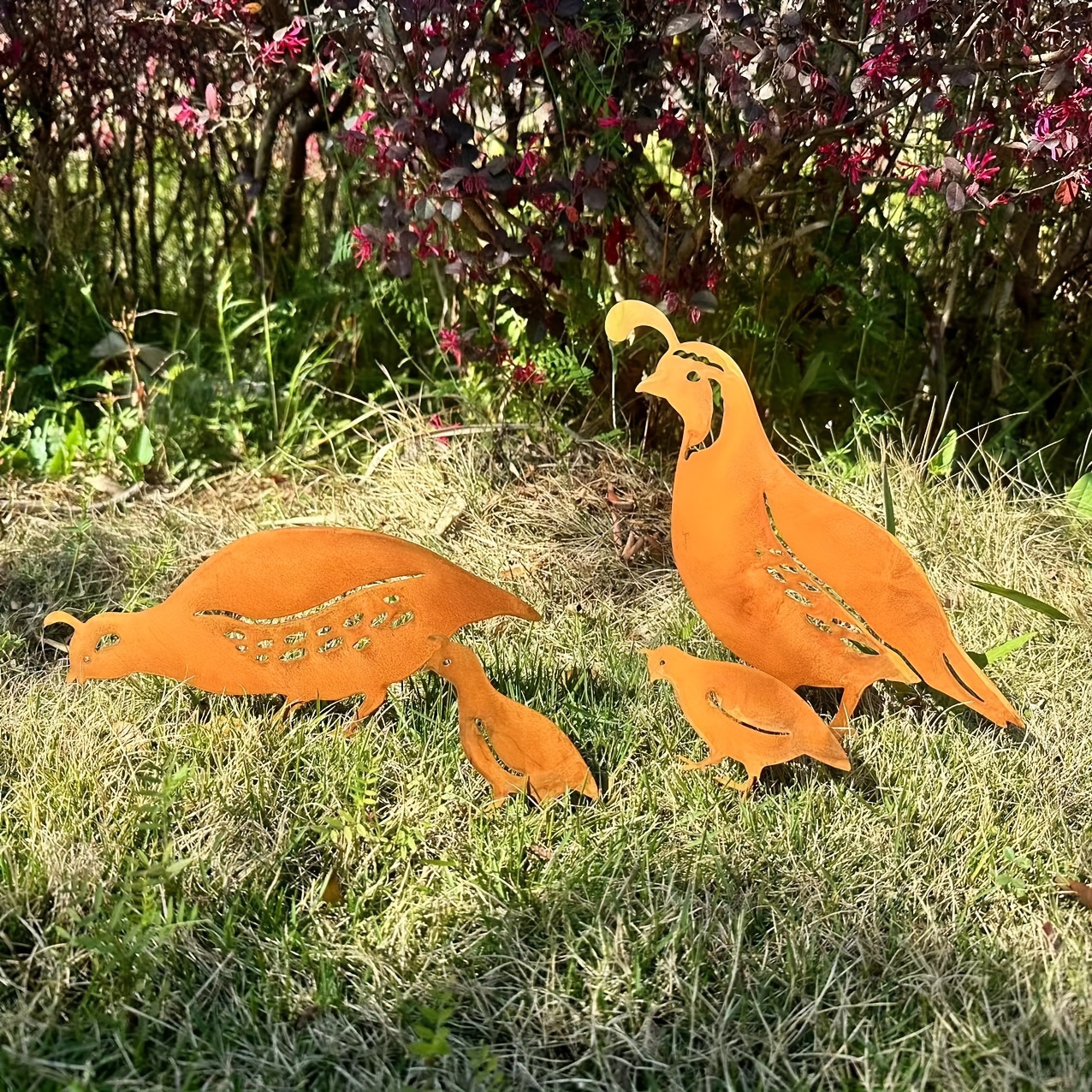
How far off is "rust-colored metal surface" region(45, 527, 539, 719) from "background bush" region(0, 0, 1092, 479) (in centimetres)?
112

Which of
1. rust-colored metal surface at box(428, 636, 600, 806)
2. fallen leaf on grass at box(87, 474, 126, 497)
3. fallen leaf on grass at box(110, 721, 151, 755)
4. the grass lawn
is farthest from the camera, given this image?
fallen leaf on grass at box(87, 474, 126, 497)

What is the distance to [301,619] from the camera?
2133mm

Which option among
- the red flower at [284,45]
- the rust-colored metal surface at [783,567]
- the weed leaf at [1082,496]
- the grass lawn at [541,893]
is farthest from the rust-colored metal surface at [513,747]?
the weed leaf at [1082,496]

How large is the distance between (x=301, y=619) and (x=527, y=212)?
150 centimetres

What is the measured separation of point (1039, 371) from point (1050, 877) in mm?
2037

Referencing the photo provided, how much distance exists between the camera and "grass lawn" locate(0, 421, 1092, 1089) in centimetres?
167

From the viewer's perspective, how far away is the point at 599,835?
6.66 ft

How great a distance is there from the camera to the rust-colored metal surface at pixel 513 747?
2.05 metres

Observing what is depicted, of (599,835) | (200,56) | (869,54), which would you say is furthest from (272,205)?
(599,835)

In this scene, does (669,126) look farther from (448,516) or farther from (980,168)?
(448,516)

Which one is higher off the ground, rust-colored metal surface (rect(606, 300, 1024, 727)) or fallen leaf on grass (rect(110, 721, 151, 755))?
rust-colored metal surface (rect(606, 300, 1024, 727))

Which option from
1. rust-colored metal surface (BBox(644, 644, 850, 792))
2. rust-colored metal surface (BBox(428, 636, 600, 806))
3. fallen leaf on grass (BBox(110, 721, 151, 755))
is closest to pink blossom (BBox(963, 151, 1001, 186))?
rust-colored metal surface (BBox(644, 644, 850, 792))

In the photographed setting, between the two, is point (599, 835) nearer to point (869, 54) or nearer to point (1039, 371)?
point (869, 54)

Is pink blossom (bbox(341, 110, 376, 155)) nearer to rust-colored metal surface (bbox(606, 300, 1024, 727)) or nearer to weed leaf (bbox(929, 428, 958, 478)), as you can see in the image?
rust-colored metal surface (bbox(606, 300, 1024, 727))
